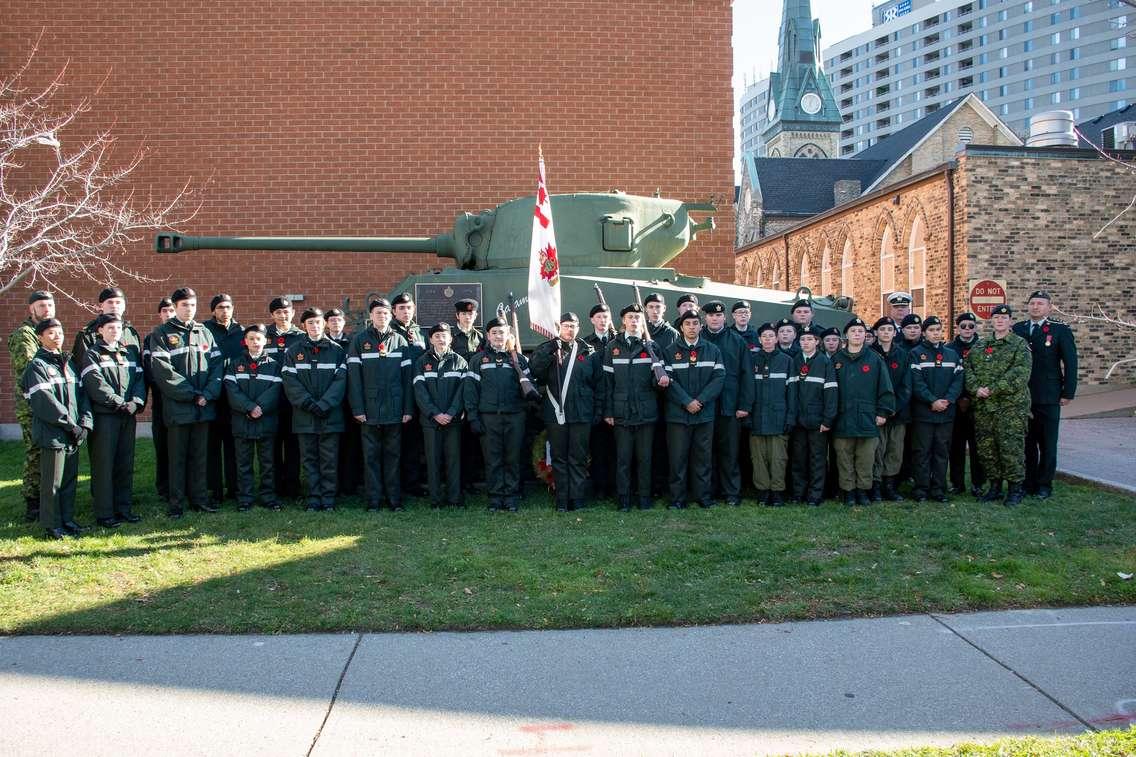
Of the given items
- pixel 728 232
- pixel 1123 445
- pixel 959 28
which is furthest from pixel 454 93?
pixel 959 28

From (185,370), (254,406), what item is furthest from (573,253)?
(185,370)

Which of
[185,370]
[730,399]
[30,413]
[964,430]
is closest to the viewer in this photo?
[30,413]

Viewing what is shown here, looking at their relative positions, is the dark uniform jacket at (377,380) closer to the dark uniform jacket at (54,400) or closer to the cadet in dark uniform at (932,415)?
the dark uniform jacket at (54,400)

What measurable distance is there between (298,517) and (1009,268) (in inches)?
629

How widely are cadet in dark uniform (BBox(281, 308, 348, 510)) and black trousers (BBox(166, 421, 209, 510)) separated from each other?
799mm

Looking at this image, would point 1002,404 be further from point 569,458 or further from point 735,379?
point 569,458

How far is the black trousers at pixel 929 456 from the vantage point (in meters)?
8.68

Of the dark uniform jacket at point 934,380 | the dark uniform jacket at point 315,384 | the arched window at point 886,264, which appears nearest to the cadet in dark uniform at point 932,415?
the dark uniform jacket at point 934,380

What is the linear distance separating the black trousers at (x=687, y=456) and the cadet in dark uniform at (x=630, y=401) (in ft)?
0.68

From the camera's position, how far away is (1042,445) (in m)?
8.76

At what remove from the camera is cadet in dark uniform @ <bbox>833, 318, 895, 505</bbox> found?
8367 mm

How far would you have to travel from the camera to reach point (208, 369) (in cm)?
822

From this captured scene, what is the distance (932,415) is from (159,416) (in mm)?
7112

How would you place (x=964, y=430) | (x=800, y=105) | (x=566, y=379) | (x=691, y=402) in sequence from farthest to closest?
(x=800, y=105), (x=964, y=430), (x=566, y=379), (x=691, y=402)
